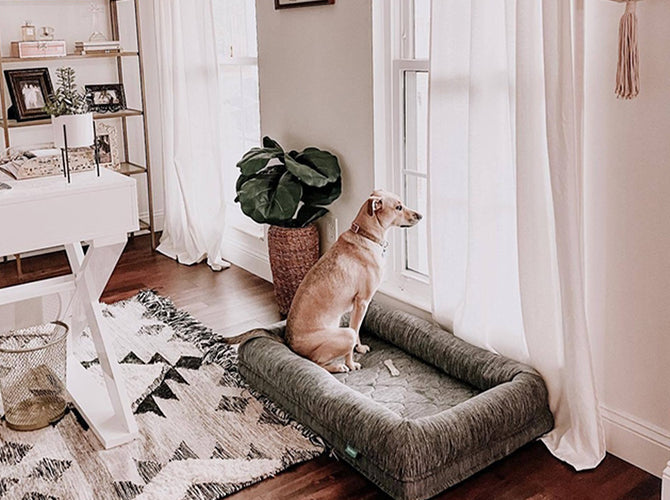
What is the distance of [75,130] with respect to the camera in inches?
104

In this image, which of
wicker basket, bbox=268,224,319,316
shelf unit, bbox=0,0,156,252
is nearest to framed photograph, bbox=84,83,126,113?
shelf unit, bbox=0,0,156,252

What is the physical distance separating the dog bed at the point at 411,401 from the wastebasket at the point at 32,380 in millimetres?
720

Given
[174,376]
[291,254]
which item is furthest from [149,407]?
[291,254]

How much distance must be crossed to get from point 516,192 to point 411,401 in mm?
870

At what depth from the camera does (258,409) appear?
3.04 metres

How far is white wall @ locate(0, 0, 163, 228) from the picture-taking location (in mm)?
4926

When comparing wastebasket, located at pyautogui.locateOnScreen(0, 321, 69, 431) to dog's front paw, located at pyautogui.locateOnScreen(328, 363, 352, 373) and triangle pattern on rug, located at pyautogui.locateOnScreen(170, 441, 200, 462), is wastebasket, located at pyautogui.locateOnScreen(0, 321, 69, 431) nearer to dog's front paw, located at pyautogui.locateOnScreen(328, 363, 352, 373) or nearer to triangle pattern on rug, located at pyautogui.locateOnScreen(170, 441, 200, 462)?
triangle pattern on rug, located at pyautogui.locateOnScreen(170, 441, 200, 462)

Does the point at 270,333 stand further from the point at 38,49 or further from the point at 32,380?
the point at 38,49

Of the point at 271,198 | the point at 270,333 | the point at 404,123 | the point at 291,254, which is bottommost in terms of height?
the point at 270,333

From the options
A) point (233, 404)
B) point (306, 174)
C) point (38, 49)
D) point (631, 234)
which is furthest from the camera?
point (38, 49)

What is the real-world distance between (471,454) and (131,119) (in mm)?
3919

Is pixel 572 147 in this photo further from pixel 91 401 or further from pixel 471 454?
pixel 91 401

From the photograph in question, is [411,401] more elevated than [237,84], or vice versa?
[237,84]

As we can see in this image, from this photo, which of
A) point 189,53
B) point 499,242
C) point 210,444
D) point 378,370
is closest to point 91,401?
point 210,444
